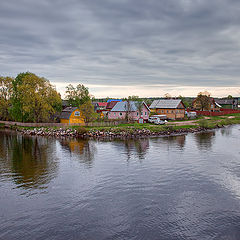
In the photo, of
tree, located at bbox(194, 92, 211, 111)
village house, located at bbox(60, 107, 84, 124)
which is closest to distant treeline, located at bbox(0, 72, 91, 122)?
village house, located at bbox(60, 107, 84, 124)

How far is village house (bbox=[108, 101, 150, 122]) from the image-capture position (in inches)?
2849

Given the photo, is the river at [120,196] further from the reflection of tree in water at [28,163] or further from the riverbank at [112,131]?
the riverbank at [112,131]

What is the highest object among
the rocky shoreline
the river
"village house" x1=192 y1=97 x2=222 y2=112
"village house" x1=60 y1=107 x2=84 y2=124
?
"village house" x1=192 y1=97 x2=222 y2=112

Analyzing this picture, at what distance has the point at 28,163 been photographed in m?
33.2

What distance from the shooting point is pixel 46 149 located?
42.9m

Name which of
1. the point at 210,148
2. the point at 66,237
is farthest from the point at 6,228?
the point at 210,148

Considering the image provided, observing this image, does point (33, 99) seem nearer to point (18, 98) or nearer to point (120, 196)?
point (18, 98)

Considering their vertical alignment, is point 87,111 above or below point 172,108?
below

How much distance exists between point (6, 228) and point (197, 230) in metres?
13.5

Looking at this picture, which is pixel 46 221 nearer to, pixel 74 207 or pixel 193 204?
pixel 74 207

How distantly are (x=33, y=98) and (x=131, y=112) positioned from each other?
94.0 ft

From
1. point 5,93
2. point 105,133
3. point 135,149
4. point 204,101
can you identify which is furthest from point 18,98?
point 204,101

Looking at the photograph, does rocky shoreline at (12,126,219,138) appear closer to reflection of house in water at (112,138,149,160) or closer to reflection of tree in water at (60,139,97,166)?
reflection of house in water at (112,138,149,160)

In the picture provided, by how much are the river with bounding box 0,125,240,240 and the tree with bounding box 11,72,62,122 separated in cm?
3198
